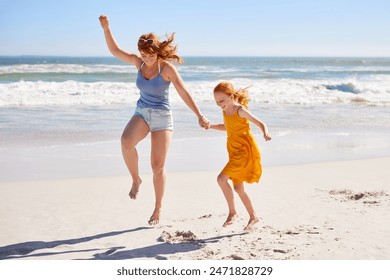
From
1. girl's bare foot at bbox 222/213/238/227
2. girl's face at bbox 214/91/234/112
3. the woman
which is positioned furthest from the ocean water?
girl's bare foot at bbox 222/213/238/227

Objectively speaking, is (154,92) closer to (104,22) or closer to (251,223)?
(104,22)

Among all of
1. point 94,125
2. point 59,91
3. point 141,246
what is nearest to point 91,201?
point 141,246

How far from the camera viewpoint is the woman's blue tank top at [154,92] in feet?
14.8

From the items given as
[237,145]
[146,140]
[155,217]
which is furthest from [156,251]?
[146,140]

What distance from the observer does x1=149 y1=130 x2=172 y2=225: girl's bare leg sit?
15.4ft

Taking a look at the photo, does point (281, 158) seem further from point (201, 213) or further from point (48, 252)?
point (48, 252)

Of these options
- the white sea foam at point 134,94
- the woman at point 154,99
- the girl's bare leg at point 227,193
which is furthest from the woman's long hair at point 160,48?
the white sea foam at point 134,94

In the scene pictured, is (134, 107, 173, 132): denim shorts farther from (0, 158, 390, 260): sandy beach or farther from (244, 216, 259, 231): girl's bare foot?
(244, 216, 259, 231): girl's bare foot

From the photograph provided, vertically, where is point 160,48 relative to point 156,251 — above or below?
above

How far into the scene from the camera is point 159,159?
15.6 ft

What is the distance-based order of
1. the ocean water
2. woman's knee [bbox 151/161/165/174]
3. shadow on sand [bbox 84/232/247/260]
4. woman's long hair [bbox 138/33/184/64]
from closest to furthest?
shadow on sand [bbox 84/232/247/260] < woman's long hair [bbox 138/33/184/64] < woman's knee [bbox 151/161/165/174] < the ocean water

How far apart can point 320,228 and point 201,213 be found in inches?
46.9

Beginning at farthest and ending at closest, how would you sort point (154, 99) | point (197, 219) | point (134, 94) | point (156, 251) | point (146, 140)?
point (134, 94)
point (146, 140)
point (197, 219)
point (154, 99)
point (156, 251)

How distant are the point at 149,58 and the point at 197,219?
62.0 inches
